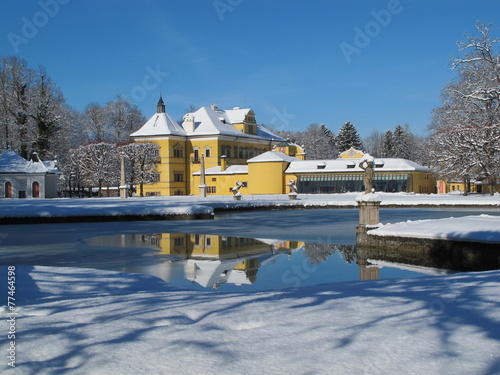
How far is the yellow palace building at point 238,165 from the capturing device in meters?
50.9

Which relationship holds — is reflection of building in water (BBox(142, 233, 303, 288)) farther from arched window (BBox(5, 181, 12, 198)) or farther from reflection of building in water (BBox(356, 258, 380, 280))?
arched window (BBox(5, 181, 12, 198))

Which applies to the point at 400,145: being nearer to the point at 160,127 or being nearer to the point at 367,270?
the point at 160,127

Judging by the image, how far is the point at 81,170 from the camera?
1884 inches

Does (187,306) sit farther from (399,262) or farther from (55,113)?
(55,113)

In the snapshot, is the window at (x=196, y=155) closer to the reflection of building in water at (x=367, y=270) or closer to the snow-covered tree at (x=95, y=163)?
the snow-covered tree at (x=95, y=163)

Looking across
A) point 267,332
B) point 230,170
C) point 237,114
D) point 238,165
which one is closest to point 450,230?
point 267,332

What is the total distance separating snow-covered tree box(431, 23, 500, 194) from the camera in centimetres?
2609

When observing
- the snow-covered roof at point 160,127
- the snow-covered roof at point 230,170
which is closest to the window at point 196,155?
the snow-covered roof at point 230,170

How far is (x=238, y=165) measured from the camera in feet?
185

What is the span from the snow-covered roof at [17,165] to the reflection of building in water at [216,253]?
2874cm

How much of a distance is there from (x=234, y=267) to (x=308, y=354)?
23.4ft

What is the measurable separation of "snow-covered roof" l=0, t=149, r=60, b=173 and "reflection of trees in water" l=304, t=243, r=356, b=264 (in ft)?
112

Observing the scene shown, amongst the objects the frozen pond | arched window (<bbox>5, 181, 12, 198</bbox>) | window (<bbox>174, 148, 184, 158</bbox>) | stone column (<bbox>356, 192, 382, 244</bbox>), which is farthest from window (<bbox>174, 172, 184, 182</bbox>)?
stone column (<bbox>356, 192, 382, 244</bbox>)

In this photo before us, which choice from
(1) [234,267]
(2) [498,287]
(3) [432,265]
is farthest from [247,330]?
(3) [432,265]
